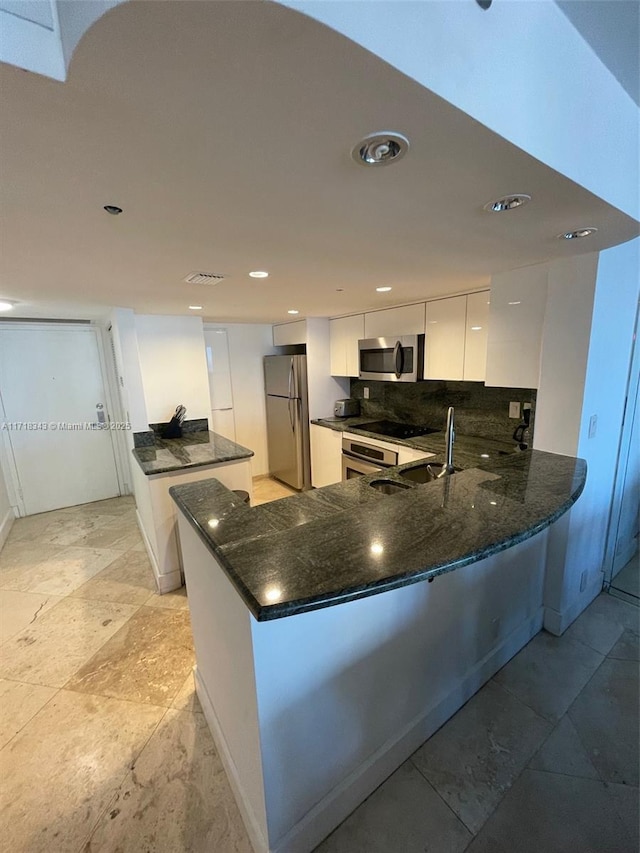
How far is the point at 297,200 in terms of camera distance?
1011 mm

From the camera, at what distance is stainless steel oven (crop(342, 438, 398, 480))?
303 cm

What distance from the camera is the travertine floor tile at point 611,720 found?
1440 mm

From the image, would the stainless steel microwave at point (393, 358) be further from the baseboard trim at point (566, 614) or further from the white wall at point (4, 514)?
the white wall at point (4, 514)

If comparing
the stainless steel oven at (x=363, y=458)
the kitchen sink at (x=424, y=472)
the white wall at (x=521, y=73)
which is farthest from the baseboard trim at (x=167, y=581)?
the white wall at (x=521, y=73)

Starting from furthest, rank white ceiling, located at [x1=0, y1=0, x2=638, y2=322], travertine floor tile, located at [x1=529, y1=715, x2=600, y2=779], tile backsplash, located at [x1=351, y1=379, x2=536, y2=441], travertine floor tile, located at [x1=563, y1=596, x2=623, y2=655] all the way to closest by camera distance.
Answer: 1. tile backsplash, located at [x1=351, y1=379, x2=536, y2=441]
2. travertine floor tile, located at [x1=563, y1=596, x2=623, y2=655]
3. travertine floor tile, located at [x1=529, y1=715, x2=600, y2=779]
4. white ceiling, located at [x1=0, y1=0, x2=638, y2=322]

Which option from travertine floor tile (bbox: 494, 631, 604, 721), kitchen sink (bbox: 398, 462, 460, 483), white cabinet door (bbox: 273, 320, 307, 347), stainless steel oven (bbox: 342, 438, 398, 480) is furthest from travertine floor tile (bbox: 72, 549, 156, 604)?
white cabinet door (bbox: 273, 320, 307, 347)

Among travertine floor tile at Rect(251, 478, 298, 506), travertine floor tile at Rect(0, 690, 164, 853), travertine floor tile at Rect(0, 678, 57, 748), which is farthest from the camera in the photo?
travertine floor tile at Rect(251, 478, 298, 506)

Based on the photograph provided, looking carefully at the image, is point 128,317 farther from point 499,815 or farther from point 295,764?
point 499,815

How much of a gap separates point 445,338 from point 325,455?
1.79m

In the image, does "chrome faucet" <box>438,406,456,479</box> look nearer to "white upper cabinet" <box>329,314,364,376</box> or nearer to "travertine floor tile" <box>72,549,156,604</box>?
"white upper cabinet" <box>329,314,364,376</box>

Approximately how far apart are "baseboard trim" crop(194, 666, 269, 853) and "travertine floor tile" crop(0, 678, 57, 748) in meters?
0.79

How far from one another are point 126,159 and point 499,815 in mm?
2346

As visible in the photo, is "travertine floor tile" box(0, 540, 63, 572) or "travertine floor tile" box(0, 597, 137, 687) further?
"travertine floor tile" box(0, 540, 63, 572)
